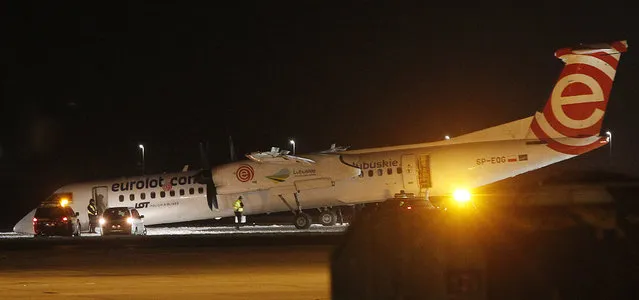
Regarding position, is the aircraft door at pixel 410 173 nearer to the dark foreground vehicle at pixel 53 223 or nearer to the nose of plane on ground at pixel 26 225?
the dark foreground vehicle at pixel 53 223

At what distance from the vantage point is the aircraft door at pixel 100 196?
49.0 m

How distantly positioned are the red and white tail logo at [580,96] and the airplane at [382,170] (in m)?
0.05

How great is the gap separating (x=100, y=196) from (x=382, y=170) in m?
15.0

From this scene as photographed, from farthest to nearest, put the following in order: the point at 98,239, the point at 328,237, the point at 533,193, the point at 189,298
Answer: the point at 98,239
the point at 328,237
the point at 189,298
the point at 533,193

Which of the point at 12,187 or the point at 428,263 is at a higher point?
the point at 12,187

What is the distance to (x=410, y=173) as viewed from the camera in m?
44.5

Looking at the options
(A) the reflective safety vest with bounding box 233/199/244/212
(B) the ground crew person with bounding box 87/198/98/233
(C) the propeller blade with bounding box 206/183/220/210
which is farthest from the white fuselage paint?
(A) the reflective safety vest with bounding box 233/199/244/212

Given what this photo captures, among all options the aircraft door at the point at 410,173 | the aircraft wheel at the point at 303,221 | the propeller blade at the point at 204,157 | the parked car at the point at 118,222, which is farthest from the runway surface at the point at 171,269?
the propeller blade at the point at 204,157

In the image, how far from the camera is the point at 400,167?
1761 inches

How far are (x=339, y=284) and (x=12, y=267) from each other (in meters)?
18.6

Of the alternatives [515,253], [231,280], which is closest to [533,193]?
[515,253]

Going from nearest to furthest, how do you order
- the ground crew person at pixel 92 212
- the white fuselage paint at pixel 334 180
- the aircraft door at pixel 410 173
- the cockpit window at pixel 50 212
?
the white fuselage paint at pixel 334 180 < the cockpit window at pixel 50 212 < the aircraft door at pixel 410 173 < the ground crew person at pixel 92 212

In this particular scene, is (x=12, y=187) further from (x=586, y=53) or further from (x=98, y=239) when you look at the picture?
(x=586, y=53)

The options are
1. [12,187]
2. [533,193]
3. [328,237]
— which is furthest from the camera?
[12,187]
